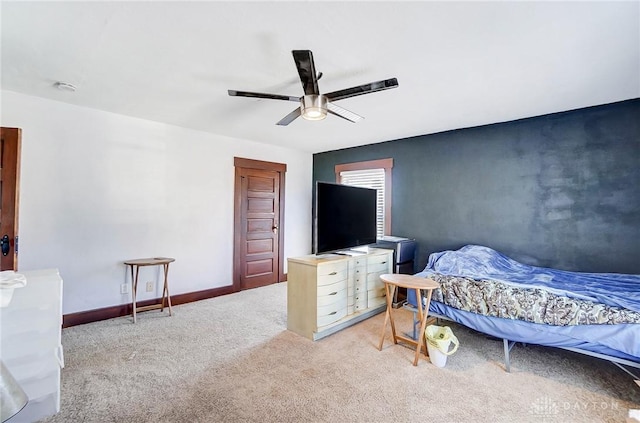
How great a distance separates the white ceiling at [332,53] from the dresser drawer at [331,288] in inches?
75.9

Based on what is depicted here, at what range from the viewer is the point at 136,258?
3.72 meters

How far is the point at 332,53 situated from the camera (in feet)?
7.05

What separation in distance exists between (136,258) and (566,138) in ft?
17.4

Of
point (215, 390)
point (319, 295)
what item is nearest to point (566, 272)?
point (319, 295)

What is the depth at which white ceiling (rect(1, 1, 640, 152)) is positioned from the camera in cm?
172

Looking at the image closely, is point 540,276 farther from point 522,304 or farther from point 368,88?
point 368,88

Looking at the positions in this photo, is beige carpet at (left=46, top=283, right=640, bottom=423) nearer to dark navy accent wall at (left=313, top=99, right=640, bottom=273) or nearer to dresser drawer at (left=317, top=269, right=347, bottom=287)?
dresser drawer at (left=317, top=269, right=347, bottom=287)

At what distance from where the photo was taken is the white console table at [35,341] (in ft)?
5.59

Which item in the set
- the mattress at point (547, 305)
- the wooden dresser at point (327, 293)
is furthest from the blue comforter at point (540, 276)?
the wooden dresser at point (327, 293)

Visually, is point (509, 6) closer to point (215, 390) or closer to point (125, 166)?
point (215, 390)

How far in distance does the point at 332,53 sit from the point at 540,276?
9.68 feet

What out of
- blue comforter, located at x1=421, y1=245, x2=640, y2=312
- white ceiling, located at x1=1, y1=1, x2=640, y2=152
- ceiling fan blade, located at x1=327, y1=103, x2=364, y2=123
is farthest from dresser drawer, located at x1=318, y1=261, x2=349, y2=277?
white ceiling, located at x1=1, y1=1, x2=640, y2=152

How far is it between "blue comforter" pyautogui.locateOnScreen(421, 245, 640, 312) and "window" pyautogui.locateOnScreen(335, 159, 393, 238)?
56.7 inches

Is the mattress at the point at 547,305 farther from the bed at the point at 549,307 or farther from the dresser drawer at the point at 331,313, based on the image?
the dresser drawer at the point at 331,313
